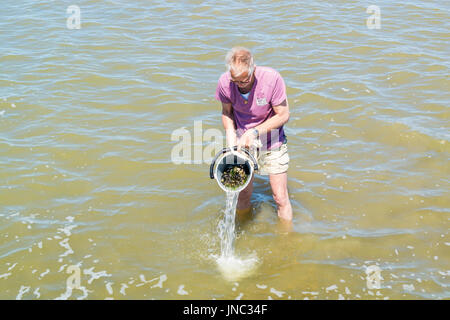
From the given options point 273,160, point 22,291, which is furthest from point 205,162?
point 22,291

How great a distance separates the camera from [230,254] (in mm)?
5270

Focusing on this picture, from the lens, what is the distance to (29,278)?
4898mm

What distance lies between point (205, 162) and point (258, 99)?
252 cm

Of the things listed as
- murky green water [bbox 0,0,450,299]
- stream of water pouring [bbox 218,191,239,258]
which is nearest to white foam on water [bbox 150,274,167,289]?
murky green water [bbox 0,0,450,299]

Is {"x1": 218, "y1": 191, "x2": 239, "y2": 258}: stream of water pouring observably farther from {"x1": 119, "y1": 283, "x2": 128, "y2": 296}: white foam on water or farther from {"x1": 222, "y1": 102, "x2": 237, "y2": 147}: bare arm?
{"x1": 119, "y1": 283, "x2": 128, "y2": 296}: white foam on water

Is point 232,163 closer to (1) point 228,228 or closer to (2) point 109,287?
(1) point 228,228

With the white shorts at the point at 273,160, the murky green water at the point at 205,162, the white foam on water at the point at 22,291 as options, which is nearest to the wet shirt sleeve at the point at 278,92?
the white shorts at the point at 273,160

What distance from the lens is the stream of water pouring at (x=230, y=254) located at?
16.4 ft

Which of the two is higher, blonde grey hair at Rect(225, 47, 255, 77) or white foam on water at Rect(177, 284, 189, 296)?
blonde grey hair at Rect(225, 47, 255, 77)

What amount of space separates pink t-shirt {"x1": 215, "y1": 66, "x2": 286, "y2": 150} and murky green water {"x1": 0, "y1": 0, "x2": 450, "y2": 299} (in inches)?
51.0

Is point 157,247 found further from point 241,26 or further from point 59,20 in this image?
point 59,20

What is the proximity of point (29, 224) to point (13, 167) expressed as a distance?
133 cm

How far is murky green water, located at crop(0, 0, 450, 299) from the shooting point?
498cm
